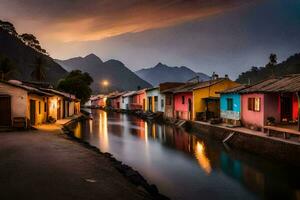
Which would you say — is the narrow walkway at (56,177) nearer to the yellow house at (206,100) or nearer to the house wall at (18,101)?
the house wall at (18,101)

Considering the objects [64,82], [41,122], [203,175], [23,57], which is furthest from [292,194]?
[23,57]

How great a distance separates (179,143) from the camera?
26.2m

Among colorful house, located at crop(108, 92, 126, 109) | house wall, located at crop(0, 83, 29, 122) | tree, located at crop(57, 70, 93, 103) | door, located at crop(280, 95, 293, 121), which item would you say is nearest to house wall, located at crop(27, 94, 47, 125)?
house wall, located at crop(0, 83, 29, 122)

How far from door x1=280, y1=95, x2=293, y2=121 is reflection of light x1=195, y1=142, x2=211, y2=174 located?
6.52m

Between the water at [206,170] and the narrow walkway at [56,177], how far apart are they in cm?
303

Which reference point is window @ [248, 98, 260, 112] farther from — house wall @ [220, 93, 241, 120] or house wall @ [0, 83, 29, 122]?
house wall @ [0, 83, 29, 122]

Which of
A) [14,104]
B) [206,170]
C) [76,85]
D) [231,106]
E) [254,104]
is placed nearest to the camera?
[206,170]

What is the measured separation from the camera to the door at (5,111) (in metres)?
23.9

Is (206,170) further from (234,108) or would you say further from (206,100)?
(206,100)

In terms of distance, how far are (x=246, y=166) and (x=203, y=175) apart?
10.2 ft

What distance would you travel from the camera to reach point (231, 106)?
2883cm

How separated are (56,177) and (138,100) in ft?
206

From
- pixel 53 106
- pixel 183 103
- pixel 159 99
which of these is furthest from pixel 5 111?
pixel 159 99

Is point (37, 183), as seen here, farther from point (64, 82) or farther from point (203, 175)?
point (64, 82)
